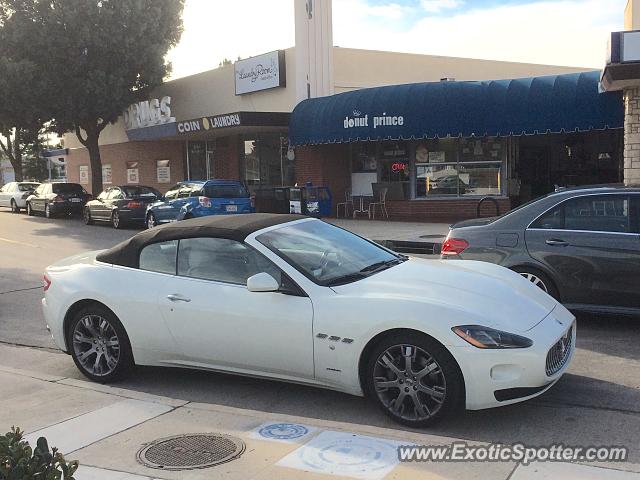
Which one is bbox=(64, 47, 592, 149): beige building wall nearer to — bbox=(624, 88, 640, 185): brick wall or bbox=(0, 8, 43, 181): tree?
bbox=(0, 8, 43, 181): tree

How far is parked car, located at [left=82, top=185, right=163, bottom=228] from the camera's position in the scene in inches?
818

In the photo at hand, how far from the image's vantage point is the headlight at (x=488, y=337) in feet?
14.0

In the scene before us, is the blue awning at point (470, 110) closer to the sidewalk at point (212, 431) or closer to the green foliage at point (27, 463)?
the sidewalk at point (212, 431)

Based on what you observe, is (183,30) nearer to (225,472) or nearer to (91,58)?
(91,58)

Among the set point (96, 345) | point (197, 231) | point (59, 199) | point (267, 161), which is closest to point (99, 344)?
point (96, 345)

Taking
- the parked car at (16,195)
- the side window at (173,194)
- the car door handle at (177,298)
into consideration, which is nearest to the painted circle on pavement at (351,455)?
the car door handle at (177,298)

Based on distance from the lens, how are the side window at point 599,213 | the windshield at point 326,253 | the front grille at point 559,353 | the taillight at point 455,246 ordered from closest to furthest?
the front grille at point 559,353 → the windshield at point 326,253 → the side window at point 599,213 → the taillight at point 455,246

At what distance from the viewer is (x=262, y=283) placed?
484 centimetres

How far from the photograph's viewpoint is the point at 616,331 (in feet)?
22.5

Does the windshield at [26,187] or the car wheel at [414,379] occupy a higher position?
the windshield at [26,187]

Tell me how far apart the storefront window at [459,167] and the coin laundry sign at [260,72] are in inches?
227

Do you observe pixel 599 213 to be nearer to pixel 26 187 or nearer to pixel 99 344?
pixel 99 344

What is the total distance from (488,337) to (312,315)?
49.1 inches

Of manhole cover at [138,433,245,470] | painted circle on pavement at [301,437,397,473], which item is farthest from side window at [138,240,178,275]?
painted circle on pavement at [301,437,397,473]
